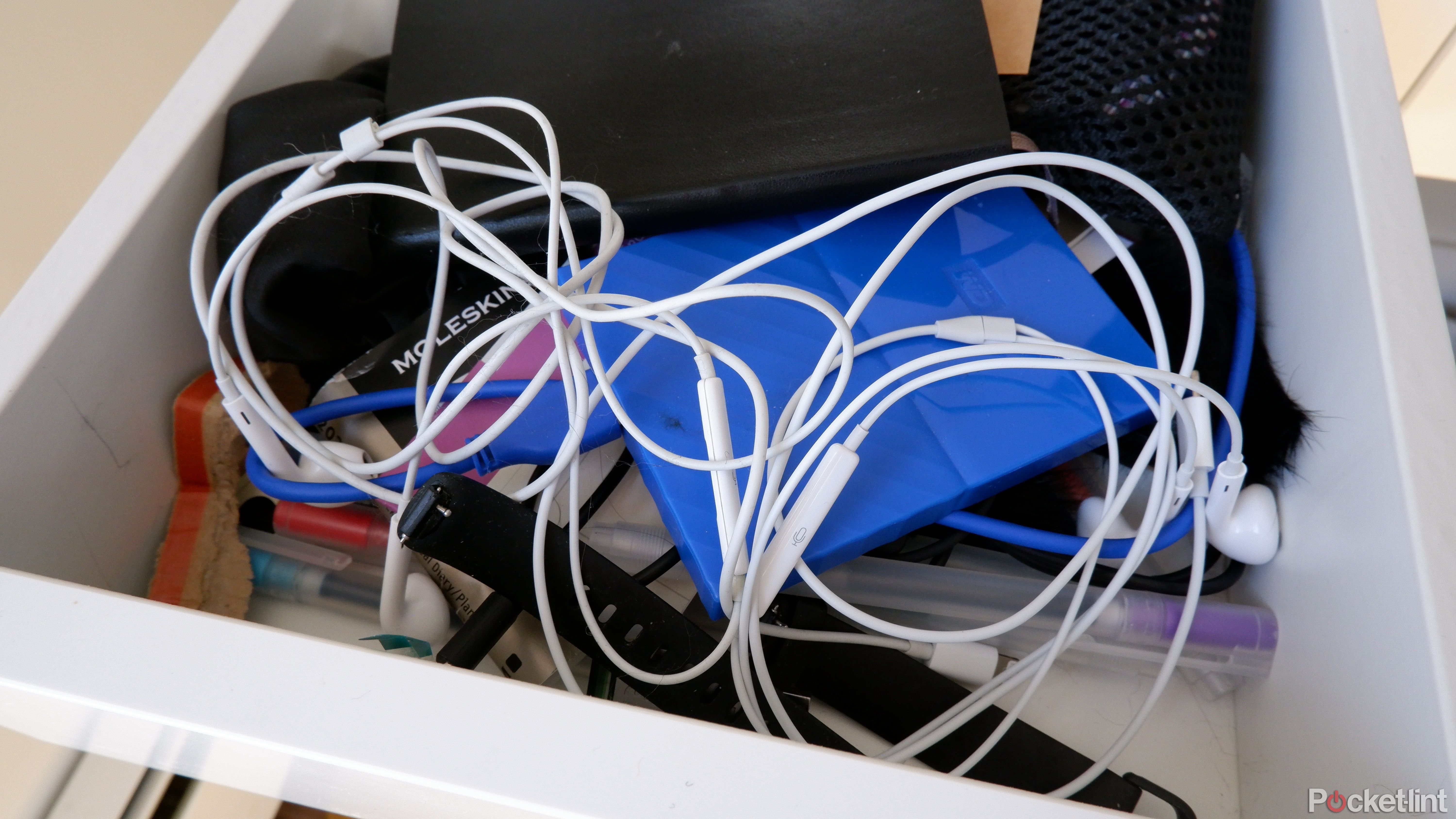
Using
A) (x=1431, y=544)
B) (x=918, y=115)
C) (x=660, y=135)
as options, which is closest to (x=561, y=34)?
(x=660, y=135)

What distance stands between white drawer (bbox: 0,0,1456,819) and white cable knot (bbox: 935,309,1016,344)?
142mm

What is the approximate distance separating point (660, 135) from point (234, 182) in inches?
8.2

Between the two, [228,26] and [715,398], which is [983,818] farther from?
[228,26]

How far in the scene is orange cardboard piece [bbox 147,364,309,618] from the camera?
0.39 metres

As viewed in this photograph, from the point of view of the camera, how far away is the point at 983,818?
23cm

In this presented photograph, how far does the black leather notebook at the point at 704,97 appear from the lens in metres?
0.42

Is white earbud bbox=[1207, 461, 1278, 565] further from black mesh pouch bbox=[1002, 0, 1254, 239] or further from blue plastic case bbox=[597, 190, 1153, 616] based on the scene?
black mesh pouch bbox=[1002, 0, 1254, 239]

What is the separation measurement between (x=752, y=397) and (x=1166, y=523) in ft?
0.67

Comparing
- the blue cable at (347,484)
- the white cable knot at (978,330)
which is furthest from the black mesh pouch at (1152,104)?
the blue cable at (347,484)

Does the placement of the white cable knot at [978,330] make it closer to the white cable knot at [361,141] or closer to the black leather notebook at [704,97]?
the black leather notebook at [704,97]

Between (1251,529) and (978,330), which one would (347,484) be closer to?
(978,330)

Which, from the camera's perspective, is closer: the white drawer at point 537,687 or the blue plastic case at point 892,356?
the white drawer at point 537,687

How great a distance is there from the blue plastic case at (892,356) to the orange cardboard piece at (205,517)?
7.8 inches

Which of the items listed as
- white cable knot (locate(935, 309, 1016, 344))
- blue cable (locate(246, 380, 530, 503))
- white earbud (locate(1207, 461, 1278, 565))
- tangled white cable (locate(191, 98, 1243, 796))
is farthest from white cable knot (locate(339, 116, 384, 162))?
white earbud (locate(1207, 461, 1278, 565))
